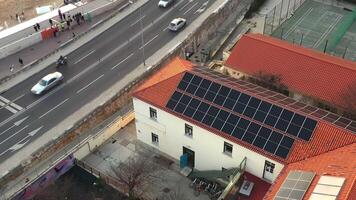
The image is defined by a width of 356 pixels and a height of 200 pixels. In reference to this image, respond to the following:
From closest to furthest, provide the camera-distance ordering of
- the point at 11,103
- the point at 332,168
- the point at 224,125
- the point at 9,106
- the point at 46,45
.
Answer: the point at 332,168 < the point at 224,125 < the point at 9,106 < the point at 11,103 < the point at 46,45

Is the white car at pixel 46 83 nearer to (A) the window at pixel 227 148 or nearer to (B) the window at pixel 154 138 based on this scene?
(B) the window at pixel 154 138

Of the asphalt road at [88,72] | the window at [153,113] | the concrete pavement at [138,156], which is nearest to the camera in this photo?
the concrete pavement at [138,156]

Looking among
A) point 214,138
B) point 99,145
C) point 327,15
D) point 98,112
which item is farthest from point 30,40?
point 327,15

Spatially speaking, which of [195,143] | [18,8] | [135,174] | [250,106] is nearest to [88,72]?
[195,143]

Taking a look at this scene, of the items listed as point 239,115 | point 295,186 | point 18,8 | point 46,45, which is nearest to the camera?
point 295,186

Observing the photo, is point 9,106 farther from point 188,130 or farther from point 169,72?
point 188,130

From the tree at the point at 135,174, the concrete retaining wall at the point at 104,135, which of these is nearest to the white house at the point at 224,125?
the tree at the point at 135,174

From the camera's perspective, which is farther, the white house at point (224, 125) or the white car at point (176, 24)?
the white car at point (176, 24)

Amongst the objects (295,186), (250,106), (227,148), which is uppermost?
(250,106)

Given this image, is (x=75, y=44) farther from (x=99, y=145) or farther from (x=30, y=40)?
(x=99, y=145)
